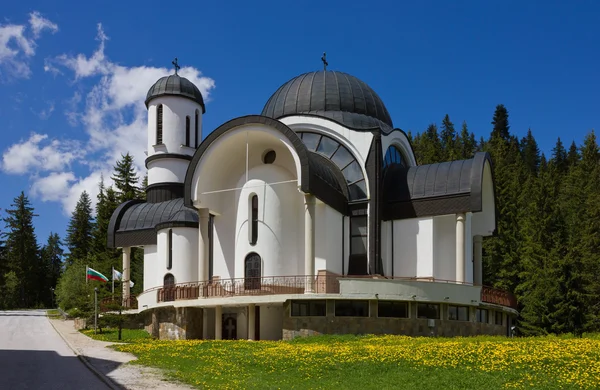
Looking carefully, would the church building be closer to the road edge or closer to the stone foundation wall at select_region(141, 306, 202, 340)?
the stone foundation wall at select_region(141, 306, 202, 340)

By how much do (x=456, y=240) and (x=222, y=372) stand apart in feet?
50.4

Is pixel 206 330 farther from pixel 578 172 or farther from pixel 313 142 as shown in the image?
pixel 578 172

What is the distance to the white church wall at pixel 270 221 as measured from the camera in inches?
1068

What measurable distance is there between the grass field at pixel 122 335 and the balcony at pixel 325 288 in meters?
1.79

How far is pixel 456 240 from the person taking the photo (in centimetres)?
2814

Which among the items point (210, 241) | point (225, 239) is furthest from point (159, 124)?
point (225, 239)

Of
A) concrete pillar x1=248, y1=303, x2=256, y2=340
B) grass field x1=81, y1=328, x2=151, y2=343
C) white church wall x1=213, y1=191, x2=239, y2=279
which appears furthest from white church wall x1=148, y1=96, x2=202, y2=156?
concrete pillar x1=248, y1=303, x2=256, y2=340

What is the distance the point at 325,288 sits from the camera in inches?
1004

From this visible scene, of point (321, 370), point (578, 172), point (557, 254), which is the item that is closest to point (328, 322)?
point (321, 370)

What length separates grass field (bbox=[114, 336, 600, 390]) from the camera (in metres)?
13.0

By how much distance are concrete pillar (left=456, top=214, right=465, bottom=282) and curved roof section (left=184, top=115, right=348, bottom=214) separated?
494 centimetres

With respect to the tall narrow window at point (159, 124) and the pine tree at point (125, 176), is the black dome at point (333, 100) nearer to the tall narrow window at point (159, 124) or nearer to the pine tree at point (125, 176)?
the tall narrow window at point (159, 124)

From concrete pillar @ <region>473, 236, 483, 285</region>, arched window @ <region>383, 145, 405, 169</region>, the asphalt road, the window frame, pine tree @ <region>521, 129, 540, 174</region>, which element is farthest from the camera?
pine tree @ <region>521, 129, 540, 174</region>

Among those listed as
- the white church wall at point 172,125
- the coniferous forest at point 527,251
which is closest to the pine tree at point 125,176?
the coniferous forest at point 527,251
